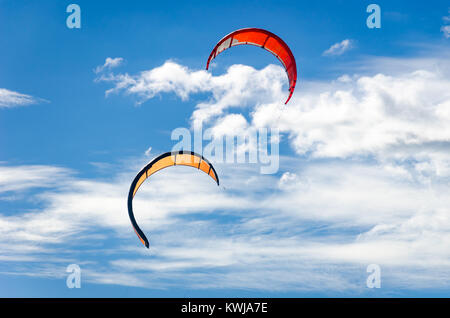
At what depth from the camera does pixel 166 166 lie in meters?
25.5

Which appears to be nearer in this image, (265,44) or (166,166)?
(265,44)

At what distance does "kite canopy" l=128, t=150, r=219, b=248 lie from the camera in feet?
76.5

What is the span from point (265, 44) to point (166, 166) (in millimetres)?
8410

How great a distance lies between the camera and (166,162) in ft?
81.4

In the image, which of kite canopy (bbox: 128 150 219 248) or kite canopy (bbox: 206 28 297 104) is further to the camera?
kite canopy (bbox: 128 150 219 248)

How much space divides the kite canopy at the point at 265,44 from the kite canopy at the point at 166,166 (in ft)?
17.1

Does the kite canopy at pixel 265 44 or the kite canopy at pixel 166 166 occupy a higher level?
the kite canopy at pixel 265 44

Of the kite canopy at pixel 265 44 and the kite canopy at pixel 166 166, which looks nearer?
the kite canopy at pixel 265 44

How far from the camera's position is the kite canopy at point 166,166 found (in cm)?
2331

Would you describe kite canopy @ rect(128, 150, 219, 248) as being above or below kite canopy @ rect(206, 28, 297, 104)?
below

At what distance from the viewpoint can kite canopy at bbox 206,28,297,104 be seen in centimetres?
2238

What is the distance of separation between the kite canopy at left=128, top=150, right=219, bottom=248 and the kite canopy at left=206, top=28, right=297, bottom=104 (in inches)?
205
